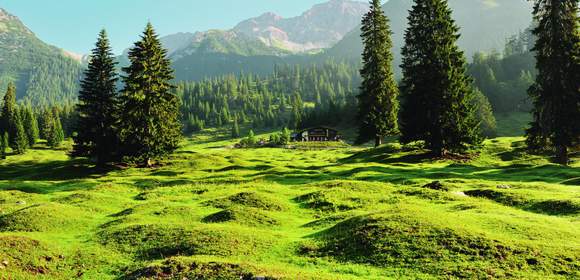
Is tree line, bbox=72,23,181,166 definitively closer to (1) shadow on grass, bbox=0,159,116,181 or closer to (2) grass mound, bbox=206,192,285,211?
(1) shadow on grass, bbox=0,159,116,181

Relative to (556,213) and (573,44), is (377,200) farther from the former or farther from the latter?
(573,44)

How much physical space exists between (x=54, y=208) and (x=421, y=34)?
51.6 m

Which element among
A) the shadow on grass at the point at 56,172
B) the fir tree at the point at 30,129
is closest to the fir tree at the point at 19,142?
the fir tree at the point at 30,129

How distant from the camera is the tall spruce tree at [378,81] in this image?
72500 mm

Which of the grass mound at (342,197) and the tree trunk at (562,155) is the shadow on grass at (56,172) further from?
the tree trunk at (562,155)

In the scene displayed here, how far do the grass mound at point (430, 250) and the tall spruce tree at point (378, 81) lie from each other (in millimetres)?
52195

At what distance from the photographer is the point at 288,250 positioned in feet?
65.8

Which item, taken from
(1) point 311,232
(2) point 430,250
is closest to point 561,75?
(1) point 311,232

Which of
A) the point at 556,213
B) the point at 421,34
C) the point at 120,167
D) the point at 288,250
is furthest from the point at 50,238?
the point at 421,34

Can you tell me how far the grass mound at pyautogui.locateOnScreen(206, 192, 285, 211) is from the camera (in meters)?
29.5

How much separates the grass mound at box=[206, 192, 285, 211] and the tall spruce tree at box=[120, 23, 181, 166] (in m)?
36.2

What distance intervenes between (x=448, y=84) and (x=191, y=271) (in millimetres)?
48536

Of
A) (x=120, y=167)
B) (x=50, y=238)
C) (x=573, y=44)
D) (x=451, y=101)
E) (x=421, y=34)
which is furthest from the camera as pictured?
(x=120, y=167)

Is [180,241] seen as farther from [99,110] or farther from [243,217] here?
[99,110]
